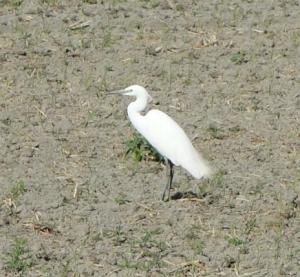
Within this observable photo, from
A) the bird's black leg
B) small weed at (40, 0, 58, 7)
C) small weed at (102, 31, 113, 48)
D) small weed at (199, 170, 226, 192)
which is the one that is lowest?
small weed at (199, 170, 226, 192)

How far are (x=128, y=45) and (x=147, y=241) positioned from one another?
133 inches

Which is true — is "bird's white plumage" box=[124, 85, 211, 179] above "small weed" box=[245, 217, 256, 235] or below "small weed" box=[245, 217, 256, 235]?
above

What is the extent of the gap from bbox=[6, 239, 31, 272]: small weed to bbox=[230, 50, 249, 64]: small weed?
3.61 meters

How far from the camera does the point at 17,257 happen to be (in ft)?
20.8

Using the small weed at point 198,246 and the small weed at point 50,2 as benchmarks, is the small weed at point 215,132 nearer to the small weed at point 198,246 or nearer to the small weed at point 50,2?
the small weed at point 198,246

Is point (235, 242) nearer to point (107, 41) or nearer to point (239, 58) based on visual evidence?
point (239, 58)

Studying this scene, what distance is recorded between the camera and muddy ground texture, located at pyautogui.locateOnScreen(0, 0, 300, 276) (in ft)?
21.6

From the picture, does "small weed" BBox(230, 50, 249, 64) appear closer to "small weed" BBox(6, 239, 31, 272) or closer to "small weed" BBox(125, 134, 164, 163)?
"small weed" BBox(125, 134, 164, 163)

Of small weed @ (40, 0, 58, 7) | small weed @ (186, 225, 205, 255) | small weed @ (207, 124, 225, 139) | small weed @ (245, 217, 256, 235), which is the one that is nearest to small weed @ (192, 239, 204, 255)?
small weed @ (186, 225, 205, 255)

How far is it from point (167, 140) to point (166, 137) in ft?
0.07

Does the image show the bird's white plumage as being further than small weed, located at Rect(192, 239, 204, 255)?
Yes

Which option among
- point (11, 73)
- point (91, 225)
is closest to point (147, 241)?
point (91, 225)

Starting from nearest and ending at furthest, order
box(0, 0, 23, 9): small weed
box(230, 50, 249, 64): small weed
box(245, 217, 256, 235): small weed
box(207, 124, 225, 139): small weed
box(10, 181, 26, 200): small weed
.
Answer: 1. box(245, 217, 256, 235): small weed
2. box(10, 181, 26, 200): small weed
3. box(207, 124, 225, 139): small weed
4. box(230, 50, 249, 64): small weed
5. box(0, 0, 23, 9): small weed

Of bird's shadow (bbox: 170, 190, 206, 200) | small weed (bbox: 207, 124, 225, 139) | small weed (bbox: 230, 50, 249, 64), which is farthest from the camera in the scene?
small weed (bbox: 230, 50, 249, 64)
